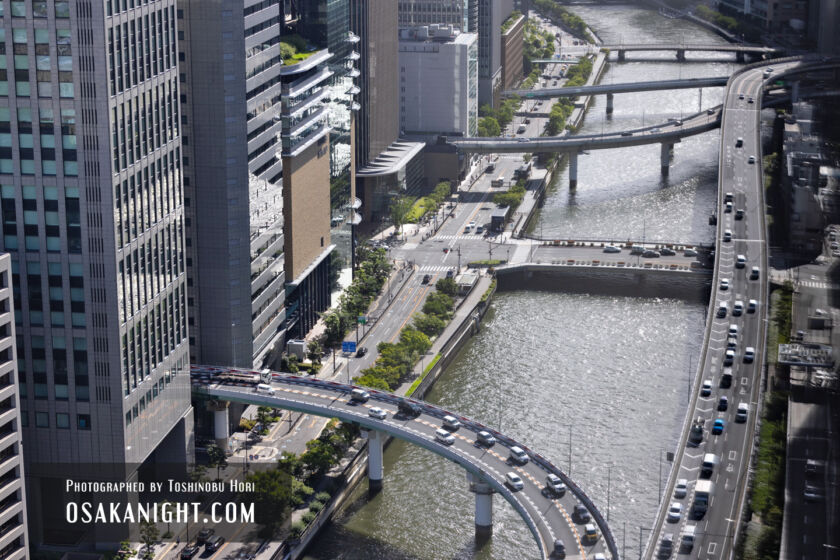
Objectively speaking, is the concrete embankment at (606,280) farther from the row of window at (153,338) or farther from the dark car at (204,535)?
the dark car at (204,535)

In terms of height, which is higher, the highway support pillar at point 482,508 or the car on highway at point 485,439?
the car on highway at point 485,439

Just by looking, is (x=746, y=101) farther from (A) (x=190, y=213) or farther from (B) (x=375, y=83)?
(A) (x=190, y=213)

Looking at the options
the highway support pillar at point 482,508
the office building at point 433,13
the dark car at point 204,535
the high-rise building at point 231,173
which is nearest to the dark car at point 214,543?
the dark car at point 204,535

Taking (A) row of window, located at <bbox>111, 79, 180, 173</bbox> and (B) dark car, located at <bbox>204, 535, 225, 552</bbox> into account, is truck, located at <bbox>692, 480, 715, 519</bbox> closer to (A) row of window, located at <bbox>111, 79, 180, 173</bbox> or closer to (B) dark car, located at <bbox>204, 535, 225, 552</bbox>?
(B) dark car, located at <bbox>204, 535, 225, 552</bbox>

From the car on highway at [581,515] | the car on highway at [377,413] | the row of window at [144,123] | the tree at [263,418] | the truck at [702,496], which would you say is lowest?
the tree at [263,418]

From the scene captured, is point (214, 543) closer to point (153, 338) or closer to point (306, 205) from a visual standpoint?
point (153, 338)

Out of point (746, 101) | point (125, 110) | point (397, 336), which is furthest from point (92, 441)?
point (746, 101)
